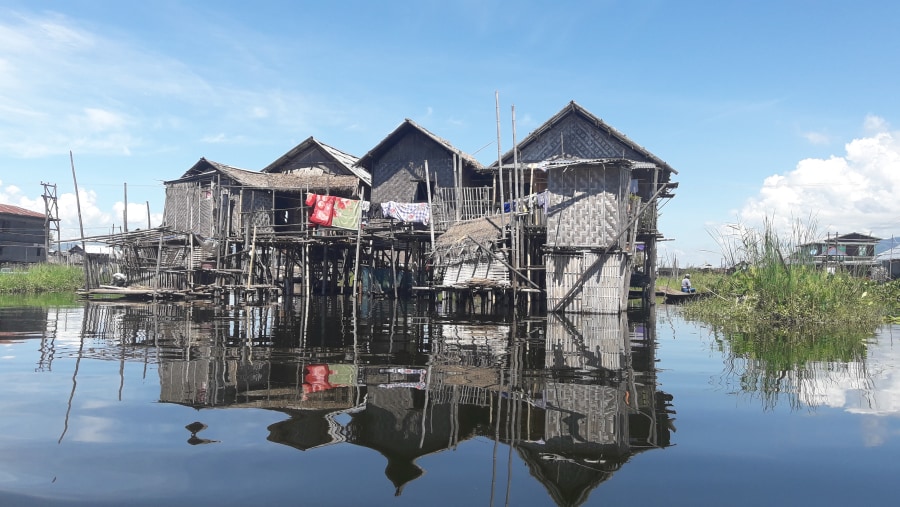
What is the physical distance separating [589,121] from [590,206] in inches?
248

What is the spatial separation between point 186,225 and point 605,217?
677 inches

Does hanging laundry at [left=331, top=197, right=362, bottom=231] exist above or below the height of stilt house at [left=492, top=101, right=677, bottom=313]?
above

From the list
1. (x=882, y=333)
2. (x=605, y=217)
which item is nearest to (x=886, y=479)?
(x=882, y=333)

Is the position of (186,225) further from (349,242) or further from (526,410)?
(526,410)

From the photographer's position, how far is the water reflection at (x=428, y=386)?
3885mm

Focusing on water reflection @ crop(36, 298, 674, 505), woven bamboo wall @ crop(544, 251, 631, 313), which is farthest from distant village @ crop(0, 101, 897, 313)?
water reflection @ crop(36, 298, 674, 505)

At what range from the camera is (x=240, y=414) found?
4617mm

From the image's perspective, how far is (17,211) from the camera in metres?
35.4

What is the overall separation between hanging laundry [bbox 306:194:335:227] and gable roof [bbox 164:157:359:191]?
5.69 feet

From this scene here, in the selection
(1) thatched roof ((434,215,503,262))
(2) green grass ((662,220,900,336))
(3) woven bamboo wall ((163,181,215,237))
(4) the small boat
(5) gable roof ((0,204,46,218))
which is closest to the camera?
(2) green grass ((662,220,900,336))

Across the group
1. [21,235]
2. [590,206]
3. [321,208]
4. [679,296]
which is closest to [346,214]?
[321,208]

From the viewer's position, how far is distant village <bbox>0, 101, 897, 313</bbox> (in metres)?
13.7

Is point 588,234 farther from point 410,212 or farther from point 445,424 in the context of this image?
point 445,424

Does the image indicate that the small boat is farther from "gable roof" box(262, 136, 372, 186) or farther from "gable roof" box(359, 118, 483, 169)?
"gable roof" box(262, 136, 372, 186)
